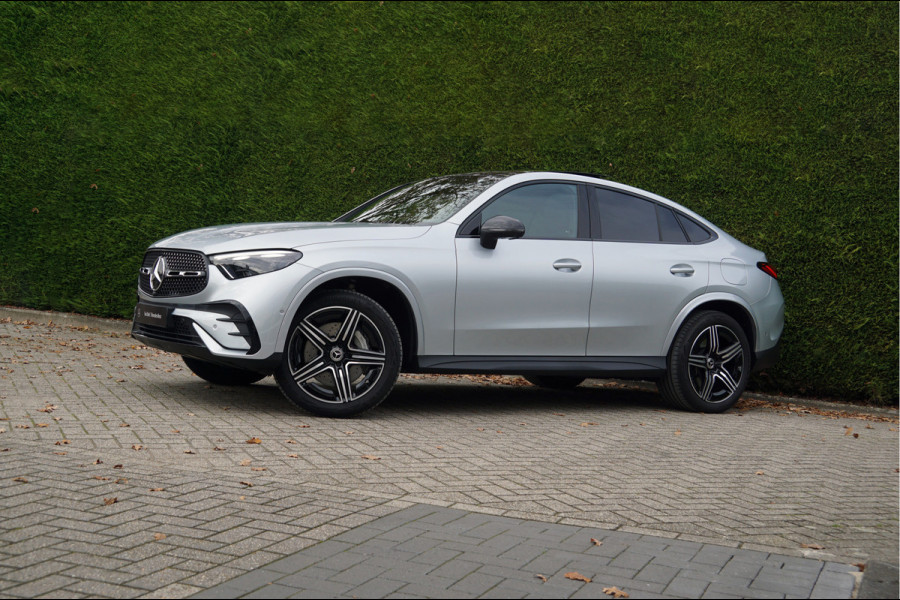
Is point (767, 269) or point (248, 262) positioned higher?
point (248, 262)

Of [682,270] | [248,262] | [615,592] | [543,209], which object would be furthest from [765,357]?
[615,592]

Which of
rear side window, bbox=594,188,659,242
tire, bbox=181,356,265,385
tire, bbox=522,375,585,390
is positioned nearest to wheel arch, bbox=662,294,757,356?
rear side window, bbox=594,188,659,242

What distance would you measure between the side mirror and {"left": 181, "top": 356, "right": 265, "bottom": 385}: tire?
2.32 m

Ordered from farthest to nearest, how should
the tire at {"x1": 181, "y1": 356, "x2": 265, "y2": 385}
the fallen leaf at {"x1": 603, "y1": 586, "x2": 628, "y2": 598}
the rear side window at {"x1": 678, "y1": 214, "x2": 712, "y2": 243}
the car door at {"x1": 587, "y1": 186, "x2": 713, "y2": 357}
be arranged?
the rear side window at {"x1": 678, "y1": 214, "x2": 712, "y2": 243} → the tire at {"x1": 181, "y1": 356, "x2": 265, "y2": 385} → the car door at {"x1": 587, "y1": 186, "x2": 713, "y2": 357} → the fallen leaf at {"x1": 603, "y1": 586, "x2": 628, "y2": 598}

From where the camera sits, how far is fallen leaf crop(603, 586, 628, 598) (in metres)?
3.49

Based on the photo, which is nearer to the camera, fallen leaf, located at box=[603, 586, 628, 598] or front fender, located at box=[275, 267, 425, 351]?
fallen leaf, located at box=[603, 586, 628, 598]

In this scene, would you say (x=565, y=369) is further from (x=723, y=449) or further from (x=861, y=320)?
(x=861, y=320)

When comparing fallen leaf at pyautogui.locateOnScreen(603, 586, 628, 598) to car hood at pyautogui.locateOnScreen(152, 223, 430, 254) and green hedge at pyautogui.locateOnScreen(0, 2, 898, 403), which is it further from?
green hedge at pyautogui.locateOnScreen(0, 2, 898, 403)

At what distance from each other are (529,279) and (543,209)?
73 cm

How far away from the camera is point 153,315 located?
272 inches

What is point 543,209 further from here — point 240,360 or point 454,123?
point 454,123

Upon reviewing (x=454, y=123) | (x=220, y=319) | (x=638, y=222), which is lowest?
(x=220, y=319)

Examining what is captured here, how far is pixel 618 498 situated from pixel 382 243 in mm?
2802

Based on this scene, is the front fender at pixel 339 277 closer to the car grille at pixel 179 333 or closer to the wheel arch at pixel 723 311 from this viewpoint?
the car grille at pixel 179 333
